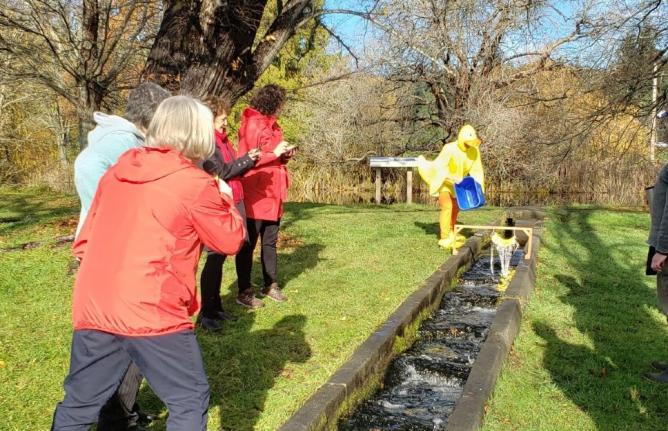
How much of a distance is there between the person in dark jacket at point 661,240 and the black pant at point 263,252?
11.0 feet

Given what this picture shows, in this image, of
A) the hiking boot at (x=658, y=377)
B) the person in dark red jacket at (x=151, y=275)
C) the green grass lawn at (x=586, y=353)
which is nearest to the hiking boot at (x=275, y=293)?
the green grass lawn at (x=586, y=353)

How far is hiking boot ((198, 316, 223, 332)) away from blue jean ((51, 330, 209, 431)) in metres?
2.57

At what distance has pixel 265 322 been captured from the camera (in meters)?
5.31

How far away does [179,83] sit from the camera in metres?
7.69

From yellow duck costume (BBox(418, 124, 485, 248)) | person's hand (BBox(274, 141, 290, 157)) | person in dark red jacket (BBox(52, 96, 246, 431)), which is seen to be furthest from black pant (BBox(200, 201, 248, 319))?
yellow duck costume (BBox(418, 124, 485, 248))

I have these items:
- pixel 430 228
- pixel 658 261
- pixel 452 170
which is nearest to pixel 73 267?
pixel 452 170

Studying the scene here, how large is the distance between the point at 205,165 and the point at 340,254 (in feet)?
16.0

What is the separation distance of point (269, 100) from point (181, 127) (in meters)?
A: 3.17

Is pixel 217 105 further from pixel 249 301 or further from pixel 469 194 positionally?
pixel 469 194

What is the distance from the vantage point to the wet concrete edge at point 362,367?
3.43 meters

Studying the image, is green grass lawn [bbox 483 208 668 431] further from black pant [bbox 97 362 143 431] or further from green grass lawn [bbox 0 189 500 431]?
black pant [bbox 97 362 143 431]

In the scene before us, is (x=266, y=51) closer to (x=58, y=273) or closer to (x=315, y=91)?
(x=58, y=273)

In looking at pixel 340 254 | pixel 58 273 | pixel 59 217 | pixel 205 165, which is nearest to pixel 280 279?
pixel 340 254

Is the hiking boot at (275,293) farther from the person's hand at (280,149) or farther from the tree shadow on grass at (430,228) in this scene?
the tree shadow on grass at (430,228)
